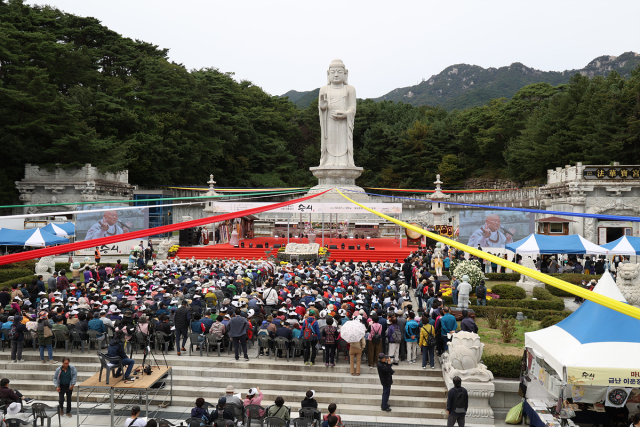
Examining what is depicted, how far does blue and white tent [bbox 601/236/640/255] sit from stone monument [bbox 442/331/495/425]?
43.8 feet

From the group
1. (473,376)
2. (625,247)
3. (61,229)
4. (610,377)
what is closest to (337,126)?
(61,229)

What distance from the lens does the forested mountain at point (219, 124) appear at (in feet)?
133

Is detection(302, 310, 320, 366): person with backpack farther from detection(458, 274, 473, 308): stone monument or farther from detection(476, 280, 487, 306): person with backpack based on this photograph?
detection(476, 280, 487, 306): person with backpack

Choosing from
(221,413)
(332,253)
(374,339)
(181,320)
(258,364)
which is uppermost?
(332,253)

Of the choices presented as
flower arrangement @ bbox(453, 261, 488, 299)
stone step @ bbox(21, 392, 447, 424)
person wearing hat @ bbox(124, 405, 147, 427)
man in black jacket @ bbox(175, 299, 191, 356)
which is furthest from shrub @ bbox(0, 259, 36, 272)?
flower arrangement @ bbox(453, 261, 488, 299)

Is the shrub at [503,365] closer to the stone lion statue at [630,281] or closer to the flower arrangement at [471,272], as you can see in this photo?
the stone lion statue at [630,281]

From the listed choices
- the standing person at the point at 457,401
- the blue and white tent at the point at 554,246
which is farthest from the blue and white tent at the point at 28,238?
the blue and white tent at the point at 554,246

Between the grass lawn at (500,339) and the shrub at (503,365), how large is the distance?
63 centimetres

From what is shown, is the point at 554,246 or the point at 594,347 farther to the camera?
the point at 554,246

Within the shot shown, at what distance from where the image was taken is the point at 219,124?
59938 millimetres

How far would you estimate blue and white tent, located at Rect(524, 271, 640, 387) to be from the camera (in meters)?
8.73

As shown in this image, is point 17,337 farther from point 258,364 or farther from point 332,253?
point 332,253

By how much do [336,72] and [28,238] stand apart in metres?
28.7

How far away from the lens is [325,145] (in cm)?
4450
